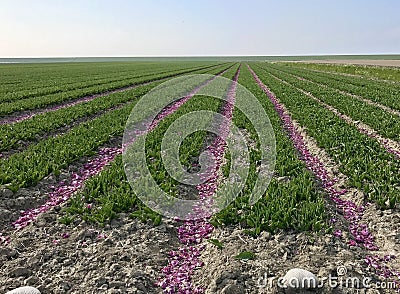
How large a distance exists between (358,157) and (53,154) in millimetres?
7119

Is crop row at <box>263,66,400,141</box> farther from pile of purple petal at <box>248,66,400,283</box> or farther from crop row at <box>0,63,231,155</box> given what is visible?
crop row at <box>0,63,231,155</box>

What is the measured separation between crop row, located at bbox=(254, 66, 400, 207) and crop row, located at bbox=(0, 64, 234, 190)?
6.05 m

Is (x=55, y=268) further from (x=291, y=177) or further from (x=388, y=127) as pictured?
(x=388, y=127)

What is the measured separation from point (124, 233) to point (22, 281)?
1475 mm

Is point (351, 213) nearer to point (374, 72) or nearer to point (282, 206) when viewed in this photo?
point (282, 206)

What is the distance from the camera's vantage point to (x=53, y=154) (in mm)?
8484

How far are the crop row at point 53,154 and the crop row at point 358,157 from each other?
6049 millimetres

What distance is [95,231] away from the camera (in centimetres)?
525

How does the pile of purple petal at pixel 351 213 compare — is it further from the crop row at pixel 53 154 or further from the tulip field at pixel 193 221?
the crop row at pixel 53 154

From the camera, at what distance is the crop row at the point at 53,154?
276 inches

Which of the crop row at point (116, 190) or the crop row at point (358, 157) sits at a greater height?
the crop row at point (358, 157)

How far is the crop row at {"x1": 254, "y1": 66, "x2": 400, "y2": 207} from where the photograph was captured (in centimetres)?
629

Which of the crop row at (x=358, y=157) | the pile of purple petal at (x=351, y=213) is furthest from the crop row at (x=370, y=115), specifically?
the pile of purple petal at (x=351, y=213)

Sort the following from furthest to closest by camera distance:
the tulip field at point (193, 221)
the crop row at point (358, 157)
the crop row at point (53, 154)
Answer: the crop row at point (53, 154), the crop row at point (358, 157), the tulip field at point (193, 221)
